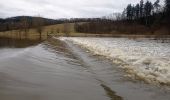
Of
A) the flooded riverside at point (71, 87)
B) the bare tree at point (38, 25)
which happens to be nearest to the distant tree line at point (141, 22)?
the bare tree at point (38, 25)

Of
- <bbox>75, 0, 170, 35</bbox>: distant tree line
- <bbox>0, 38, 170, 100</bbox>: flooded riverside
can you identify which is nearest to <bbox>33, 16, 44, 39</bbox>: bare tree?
<bbox>75, 0, 170, 35</bbox>: distant tree line

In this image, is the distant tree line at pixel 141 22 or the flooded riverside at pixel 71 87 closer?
the flooded riverside at pixel 71 87

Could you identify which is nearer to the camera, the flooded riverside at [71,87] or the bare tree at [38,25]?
the flooded riverside at [71,87]

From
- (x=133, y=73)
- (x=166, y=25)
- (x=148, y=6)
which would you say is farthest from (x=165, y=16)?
(x=133, y=73)

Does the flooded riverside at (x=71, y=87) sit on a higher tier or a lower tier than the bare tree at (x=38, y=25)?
lower

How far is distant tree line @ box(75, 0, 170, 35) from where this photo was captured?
10931cm

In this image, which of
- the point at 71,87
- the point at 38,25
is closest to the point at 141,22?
the point at 38,25

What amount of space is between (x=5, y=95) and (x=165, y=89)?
564 centimetres

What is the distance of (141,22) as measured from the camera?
131 metres

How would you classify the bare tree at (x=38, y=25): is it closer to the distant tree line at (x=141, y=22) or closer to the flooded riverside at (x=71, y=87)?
the distant tree line at (x=141, y=22)

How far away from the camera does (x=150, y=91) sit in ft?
31.9

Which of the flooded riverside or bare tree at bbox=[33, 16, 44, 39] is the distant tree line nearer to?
bare tree at bbox=[33, 16, 44, 39]

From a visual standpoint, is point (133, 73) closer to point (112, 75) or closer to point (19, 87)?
point (112, 75)

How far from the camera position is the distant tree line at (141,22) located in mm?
109306
